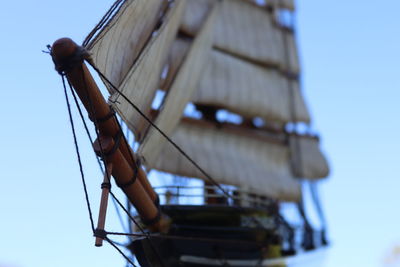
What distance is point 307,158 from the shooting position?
118 ft

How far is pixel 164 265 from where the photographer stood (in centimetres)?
1448

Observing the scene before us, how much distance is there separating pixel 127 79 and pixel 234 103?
20.6 meters

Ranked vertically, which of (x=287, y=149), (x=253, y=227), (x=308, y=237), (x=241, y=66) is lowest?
(x=253, y=227)

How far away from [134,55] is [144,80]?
0.74 m

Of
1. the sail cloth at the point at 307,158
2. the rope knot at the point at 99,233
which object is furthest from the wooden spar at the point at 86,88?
the sail cloth at the point at 307,158

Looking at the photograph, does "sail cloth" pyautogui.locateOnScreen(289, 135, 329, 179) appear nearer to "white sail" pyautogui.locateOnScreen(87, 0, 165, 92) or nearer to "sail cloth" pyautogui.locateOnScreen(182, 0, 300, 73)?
"sail cloth" pyautogui.locateOnScreen(182, 0, 300, 73)

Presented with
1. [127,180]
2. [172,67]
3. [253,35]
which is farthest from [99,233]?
[253,35]

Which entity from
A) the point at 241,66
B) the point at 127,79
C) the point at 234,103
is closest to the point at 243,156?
the point at 234,103

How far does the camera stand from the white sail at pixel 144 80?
12000 millimetres

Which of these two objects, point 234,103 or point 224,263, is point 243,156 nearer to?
point 234,103

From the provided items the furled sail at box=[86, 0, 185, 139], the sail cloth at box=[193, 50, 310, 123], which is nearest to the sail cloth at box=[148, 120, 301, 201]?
the sail cloth at box=[193, 50, 310, 123]

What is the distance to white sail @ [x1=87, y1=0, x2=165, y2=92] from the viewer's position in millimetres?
10919

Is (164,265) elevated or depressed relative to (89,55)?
depressed

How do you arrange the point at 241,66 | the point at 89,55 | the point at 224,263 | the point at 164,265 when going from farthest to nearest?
the point at 241,66, the point at 224,263, the point at 164,265, the point at 89,55
